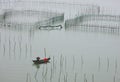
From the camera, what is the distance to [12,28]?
19.4 ft

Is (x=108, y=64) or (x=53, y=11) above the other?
(x=53, y=11)

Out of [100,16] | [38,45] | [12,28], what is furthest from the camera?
[100,16]

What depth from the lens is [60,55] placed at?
4.54 meters

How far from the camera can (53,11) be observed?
7098 millimetres

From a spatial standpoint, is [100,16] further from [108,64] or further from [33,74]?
[33,74]

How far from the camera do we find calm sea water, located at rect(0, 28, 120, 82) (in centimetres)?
394

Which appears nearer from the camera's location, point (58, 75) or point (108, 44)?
point (58, 75)

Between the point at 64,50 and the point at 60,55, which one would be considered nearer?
the point at 60,55

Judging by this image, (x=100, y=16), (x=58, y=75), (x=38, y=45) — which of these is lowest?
(x=58, y=75)

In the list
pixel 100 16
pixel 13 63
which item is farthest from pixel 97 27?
pixel 13 63

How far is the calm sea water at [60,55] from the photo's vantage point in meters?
3.94

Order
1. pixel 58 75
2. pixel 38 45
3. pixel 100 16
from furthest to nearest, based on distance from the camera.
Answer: pixel 100 16, pixel 38 45, pixel 58 75

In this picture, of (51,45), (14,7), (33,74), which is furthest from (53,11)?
(33,74)

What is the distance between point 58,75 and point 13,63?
67 centimetres
